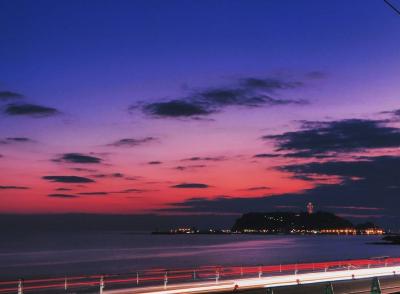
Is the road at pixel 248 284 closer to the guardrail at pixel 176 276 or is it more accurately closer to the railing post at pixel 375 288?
the guardrail at pixel 176 276

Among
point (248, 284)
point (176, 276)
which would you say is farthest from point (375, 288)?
point (176, 276)

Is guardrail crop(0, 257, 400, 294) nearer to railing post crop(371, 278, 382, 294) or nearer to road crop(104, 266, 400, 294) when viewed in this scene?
road crop(104, 266, 400, 294)

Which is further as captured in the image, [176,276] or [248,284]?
[176,276]

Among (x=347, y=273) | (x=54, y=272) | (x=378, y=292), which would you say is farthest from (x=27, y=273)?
(x=378, y=292)

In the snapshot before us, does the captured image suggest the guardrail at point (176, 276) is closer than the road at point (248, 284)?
No

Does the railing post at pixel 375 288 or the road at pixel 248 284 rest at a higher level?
the railing post at pixel 375 288

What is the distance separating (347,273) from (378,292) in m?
21.8

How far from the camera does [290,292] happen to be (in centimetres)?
2692

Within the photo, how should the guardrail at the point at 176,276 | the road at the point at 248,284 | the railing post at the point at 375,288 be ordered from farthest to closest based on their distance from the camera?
the guardrail at the point at 176,276
the road at the point at 248,284
the railing post at the point at 375,288

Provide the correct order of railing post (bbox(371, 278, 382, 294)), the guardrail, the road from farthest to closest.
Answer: the guardrail < the road < railing post (bbox(371, 278, 382, 294))

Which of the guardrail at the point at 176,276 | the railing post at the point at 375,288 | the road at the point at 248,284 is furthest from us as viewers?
the guardrail at the point at 176,276

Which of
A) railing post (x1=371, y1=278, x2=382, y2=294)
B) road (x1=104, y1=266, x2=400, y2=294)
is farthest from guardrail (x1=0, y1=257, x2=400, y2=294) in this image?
railing post (x1=371, y1=278, x2=382, y2=294)

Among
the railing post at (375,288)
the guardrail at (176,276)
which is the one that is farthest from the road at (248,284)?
the railing post at (375,288)

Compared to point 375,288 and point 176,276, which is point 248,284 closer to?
point 176,276
